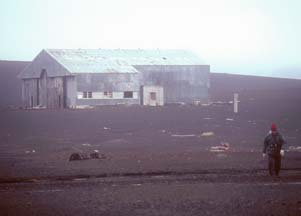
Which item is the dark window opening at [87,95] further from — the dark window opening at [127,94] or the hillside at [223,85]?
the hillside at [223,85]

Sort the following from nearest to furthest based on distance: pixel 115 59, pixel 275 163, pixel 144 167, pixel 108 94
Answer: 1. pixel 275 163
2. pixel 144 167
3. pixel 108 94
4. pixel 115 59

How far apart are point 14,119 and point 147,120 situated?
959 centimetres

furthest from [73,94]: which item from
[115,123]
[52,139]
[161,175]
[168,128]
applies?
→ [161,175]

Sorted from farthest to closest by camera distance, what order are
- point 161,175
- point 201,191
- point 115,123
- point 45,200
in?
point 115,123
point 161,175
point 201,191
point 45,200

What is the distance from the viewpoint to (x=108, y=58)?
68.9 m

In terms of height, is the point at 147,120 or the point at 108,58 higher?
the point at 108,58

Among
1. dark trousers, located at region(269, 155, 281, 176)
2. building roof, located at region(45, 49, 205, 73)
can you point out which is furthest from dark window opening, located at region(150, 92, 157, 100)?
dark trousers, located at region(269, 155, 281, 176)

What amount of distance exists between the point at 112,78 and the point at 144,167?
40.6m

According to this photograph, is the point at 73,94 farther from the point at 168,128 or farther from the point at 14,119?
the point at 168,128

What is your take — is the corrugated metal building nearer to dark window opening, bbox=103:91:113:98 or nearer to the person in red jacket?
dark window opening, bbox=103:91:113:98

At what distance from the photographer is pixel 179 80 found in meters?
68.3

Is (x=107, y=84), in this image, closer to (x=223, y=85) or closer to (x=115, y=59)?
(x=115, y=59)

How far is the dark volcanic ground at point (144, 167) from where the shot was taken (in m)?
16.0

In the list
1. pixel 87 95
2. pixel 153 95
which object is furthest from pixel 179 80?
pixel 87 95
